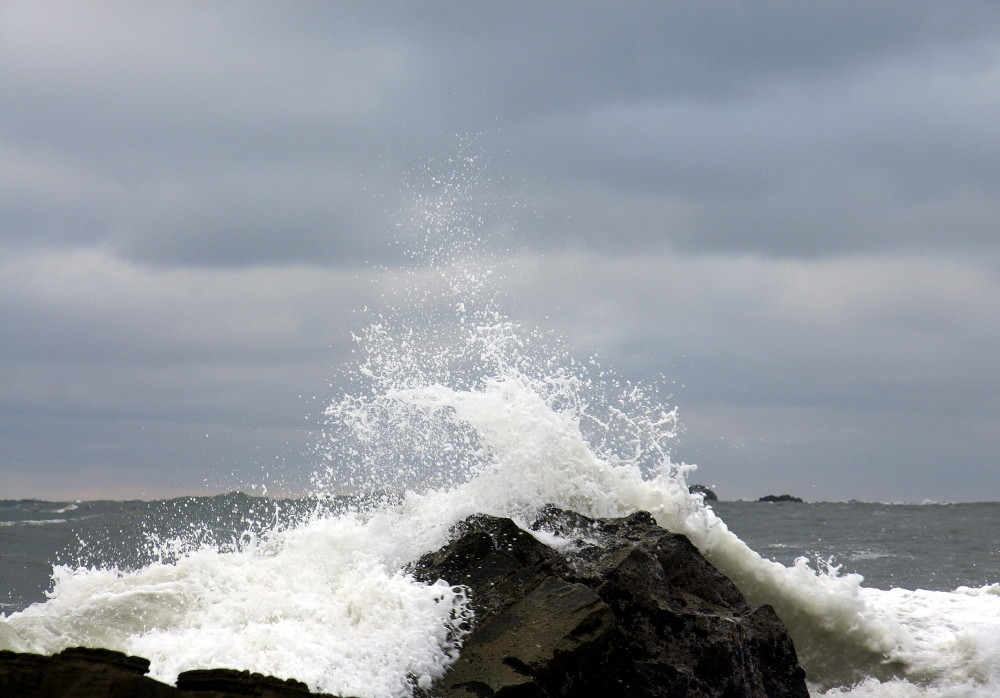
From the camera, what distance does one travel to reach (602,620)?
6.12 m

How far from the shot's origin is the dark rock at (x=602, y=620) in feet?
19.4

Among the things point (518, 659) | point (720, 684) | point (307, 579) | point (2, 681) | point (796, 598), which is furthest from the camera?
point (796, 598)

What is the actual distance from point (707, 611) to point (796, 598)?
212cm

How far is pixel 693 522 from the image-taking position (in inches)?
325

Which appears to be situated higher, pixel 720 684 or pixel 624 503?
pixel 624 503

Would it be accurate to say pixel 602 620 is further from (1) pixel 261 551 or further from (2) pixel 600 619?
(1) pixel 261 551

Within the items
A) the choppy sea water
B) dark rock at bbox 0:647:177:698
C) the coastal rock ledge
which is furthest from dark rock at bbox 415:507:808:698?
dark rock at bbox 0:647:177:698

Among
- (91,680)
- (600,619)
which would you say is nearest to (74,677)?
(91,680)

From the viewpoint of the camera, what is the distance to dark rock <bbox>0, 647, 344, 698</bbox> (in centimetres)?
447

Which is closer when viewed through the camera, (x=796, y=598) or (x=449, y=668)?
(x=449, y=668)

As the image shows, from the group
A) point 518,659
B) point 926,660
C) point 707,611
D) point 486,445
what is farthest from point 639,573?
point 926,660

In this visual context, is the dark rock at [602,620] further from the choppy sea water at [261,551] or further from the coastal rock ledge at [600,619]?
the choppy sea water at [261,551]

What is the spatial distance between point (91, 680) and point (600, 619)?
294 cm

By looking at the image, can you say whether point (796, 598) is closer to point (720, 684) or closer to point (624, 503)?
point (624, 503)
